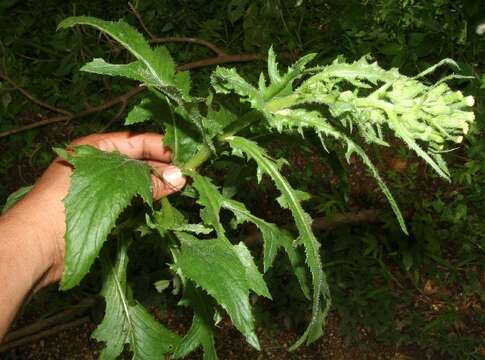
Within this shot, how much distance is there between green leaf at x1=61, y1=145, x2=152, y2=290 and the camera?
1.64 m

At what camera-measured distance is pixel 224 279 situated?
1.89 meters

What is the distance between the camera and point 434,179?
4656 millimetres

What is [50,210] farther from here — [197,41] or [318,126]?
[197,41]

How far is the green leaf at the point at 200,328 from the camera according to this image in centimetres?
230

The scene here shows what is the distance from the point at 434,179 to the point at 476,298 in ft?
3.68

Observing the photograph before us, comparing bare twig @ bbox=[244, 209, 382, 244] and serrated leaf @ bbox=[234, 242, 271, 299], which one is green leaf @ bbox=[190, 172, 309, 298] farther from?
bare twig @ bbox=[244, 209, 382, 244]

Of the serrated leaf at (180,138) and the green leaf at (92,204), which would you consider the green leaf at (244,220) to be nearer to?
the serrated leaf at (180,138)

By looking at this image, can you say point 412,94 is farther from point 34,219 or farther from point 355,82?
point 34,219

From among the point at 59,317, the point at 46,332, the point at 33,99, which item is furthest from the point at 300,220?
the point at 33,99

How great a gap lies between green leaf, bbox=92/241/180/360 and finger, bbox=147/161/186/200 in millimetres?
499

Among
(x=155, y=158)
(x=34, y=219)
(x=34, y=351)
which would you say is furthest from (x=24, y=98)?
(x=34, y=219)

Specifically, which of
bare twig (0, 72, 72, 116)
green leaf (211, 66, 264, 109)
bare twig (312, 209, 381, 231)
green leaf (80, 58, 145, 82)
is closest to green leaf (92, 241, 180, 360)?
green leaf (80, 58, 145, 82)

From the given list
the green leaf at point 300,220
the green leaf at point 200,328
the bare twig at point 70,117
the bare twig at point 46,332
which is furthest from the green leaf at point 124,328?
the bare twig at point 70,117

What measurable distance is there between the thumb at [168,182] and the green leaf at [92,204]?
0.31 metres
